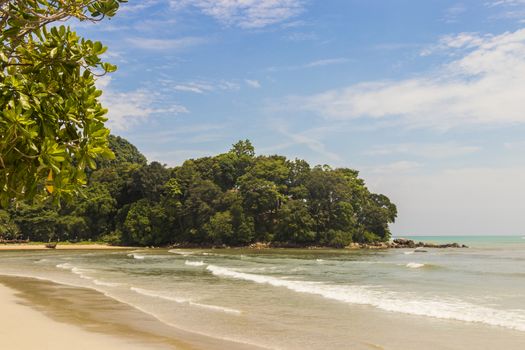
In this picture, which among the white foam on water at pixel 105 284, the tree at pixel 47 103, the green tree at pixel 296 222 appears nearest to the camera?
the tree at pixel 47 103

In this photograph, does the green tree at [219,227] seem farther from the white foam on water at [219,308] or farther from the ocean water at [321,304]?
the white foam on water at [219,308]

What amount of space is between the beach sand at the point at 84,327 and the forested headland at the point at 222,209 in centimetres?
5076

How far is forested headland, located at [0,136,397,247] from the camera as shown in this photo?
65500mm

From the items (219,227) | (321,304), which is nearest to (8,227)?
(219,227)

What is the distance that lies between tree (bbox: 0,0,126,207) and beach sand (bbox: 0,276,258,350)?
5492 millimetres

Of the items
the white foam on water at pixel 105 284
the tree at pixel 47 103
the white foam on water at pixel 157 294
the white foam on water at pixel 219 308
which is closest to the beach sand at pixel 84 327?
the white foam on water at pixel 157 294

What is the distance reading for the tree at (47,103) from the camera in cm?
345

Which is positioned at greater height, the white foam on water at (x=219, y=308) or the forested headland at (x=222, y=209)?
the forested headland at (x=222, y=209)

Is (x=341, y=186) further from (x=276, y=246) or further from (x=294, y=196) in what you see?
(x=276, y=246)

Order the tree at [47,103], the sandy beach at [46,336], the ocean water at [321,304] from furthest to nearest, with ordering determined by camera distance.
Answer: the ocean water at [321,304] → the sandy beach at [46,336] → the tree at [47,103]

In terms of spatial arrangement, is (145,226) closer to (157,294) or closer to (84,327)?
(157,294)

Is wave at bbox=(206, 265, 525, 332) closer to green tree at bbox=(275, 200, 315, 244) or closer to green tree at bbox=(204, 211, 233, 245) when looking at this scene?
green tree at bbox=(275, 200, 315, 244)

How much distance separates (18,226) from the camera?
69375 millimetres

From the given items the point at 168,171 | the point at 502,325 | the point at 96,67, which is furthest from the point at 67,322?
the point at 168,171
